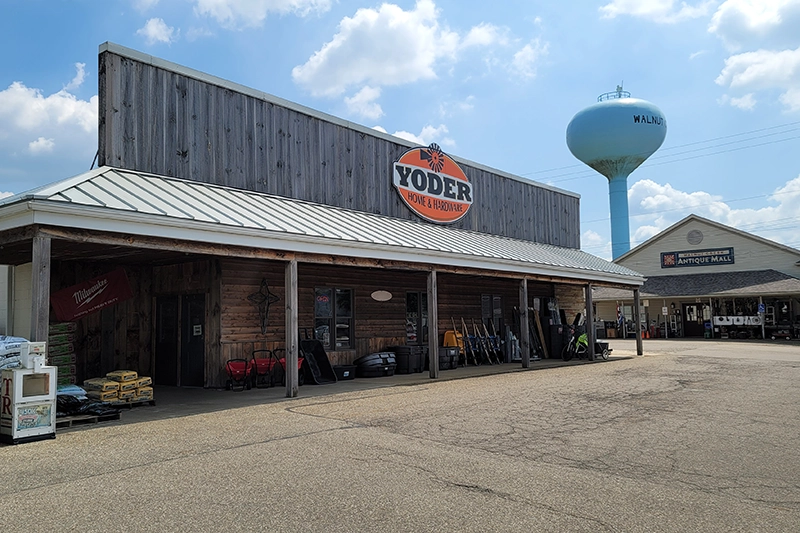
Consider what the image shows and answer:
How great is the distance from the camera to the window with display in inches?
601

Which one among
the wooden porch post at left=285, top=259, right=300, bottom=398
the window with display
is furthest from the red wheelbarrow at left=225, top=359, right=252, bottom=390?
the window with display

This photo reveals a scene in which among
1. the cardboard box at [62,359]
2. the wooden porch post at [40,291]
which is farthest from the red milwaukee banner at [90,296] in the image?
the wooden porch post at [40,291]

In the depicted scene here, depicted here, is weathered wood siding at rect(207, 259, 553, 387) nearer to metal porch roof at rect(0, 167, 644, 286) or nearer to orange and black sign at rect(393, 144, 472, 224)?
metal porch roof at rect(0, 167, 644, 286)

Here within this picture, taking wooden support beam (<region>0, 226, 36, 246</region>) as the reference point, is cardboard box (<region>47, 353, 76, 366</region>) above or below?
below

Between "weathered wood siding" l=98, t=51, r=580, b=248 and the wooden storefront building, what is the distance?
32mm

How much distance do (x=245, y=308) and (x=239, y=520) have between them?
9.47m

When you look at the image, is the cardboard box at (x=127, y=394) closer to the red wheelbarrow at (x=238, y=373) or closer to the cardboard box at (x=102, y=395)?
the cardboard box at (x=102, y=395)

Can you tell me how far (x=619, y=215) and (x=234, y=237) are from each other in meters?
44.1

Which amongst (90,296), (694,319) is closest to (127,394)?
(90,296)

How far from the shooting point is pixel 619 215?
49.2m

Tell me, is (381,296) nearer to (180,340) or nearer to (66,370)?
(180,340)

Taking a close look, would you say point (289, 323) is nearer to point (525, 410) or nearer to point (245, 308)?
point (245, 308)

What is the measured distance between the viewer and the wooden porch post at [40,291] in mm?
7715

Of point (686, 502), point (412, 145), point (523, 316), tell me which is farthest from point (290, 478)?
point (412, 145)
